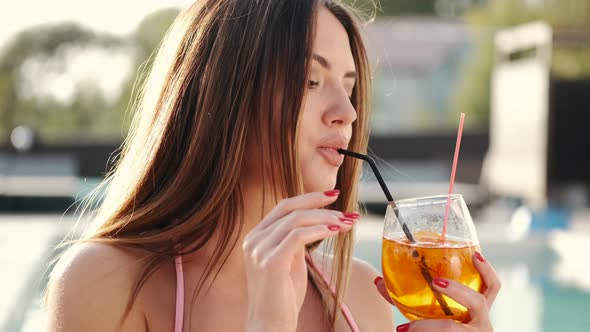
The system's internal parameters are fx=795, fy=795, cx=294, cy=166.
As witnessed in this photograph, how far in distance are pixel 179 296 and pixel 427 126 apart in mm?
25849

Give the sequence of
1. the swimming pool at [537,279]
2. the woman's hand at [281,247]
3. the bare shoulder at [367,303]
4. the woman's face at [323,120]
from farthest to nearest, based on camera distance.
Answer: the swimming pool at [537,279] → the bare shoulder at [367,303] → the woman's face at [323,120] → the woman's hand at [281,247]

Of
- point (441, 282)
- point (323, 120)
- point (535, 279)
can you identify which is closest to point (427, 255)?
point (441, 282)

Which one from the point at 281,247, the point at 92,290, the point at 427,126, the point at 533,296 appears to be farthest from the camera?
the point at 427,126

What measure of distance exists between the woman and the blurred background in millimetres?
325

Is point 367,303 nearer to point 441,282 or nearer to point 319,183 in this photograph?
point 319,183

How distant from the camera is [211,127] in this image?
1.78 m

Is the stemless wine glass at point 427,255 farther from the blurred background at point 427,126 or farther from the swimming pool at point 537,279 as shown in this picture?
the swimming pool at point 537,279

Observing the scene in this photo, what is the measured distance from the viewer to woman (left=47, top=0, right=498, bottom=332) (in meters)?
1.71

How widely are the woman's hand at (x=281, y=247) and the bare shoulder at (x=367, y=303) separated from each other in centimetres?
59

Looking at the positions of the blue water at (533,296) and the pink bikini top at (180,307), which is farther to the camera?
the blue water at (533,296)

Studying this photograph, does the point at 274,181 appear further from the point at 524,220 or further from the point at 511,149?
the point at 511,149

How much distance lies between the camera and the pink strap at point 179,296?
5.72ft

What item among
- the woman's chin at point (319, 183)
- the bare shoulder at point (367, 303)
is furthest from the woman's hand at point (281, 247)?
the bare shoulder at point (367, 303)

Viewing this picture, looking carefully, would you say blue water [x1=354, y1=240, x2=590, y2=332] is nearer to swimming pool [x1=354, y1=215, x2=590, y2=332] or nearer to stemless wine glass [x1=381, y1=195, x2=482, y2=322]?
swimming pool [x1=354, y1=215, x2=590, y2=332]
